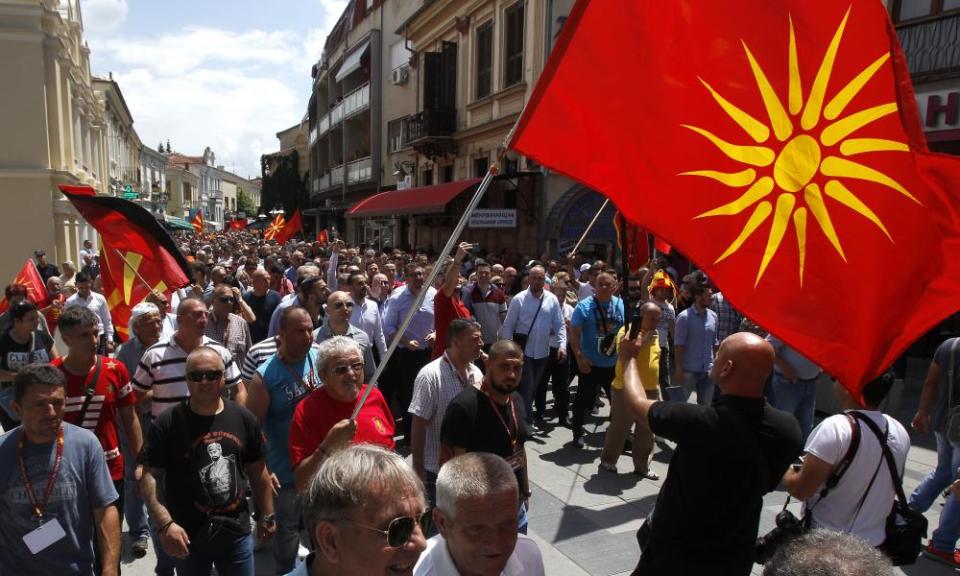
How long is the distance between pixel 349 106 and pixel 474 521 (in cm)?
3431

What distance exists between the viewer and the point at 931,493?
470 cm

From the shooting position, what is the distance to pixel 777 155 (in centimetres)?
289

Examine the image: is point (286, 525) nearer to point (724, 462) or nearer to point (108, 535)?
point (108, 535)

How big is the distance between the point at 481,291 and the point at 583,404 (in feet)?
6.77

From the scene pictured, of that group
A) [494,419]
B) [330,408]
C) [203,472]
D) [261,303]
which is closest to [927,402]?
[494,419]

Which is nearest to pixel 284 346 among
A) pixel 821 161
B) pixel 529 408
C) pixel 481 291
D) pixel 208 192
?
pixel 821 161

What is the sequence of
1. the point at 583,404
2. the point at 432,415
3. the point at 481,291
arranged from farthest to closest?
the point at 481,291
the point at 583,404
the point at 432,415

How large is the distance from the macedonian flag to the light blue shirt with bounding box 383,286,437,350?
13.4ft

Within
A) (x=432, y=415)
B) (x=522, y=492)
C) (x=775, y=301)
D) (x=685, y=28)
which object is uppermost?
(x=685, y=28)

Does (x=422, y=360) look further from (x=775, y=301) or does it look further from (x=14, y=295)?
(x=775, y=301)

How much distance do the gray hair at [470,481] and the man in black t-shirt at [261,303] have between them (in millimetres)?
5586

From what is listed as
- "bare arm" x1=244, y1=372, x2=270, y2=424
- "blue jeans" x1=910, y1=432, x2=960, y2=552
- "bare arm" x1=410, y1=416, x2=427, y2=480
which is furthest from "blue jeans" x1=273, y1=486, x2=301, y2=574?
"blue jeans" x1=910, y1=432, x2=960, y2=552

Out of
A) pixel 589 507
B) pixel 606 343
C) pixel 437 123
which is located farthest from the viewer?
pixel 437 123

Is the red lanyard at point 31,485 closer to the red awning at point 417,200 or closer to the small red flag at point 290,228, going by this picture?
the red awning at point 417,200
